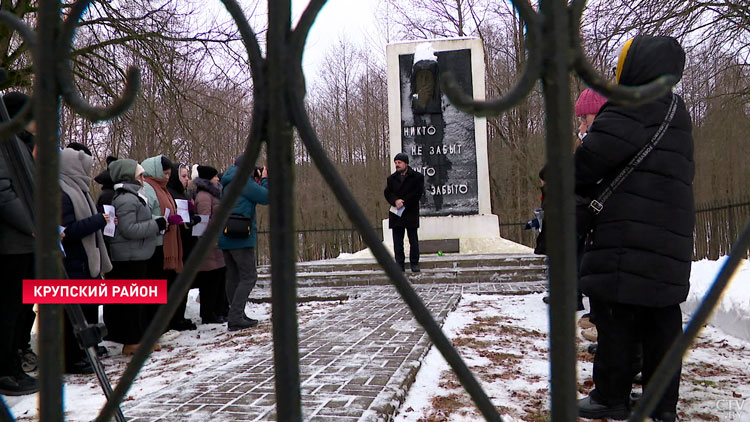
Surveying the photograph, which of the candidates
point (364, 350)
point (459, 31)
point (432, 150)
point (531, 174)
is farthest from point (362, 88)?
point (364, 350)

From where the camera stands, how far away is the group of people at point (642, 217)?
2.39 metres

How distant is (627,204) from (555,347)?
1877mm

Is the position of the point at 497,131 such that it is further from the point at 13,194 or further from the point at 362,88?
the point at 13,194

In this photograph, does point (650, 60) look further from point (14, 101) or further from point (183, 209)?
point (183, 209)

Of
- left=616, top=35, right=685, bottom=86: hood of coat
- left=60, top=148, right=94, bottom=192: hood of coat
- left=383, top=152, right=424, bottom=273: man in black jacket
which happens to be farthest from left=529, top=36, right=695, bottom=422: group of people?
left=383, top=152, right=424, bottom=273: man in black jacket

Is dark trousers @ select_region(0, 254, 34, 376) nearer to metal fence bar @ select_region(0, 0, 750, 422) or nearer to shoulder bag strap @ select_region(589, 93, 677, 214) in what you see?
metal fence bar @ select_region(0, 0, 750, 422)

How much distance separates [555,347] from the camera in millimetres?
793

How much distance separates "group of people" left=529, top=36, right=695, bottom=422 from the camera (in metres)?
2.39

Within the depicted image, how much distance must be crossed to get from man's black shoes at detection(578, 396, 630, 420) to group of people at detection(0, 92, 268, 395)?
79.4 inches

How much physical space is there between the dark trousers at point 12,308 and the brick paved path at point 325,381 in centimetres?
115

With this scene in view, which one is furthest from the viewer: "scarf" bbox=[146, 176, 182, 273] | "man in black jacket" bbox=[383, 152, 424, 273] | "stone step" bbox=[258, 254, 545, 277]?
"stone step" bbox=[258, 254, 545, 277]

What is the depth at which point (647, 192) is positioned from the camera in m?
2.41

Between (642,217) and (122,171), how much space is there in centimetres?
395

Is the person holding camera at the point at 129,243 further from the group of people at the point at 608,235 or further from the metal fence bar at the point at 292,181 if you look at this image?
the metal fence bar at the point at 292,181
